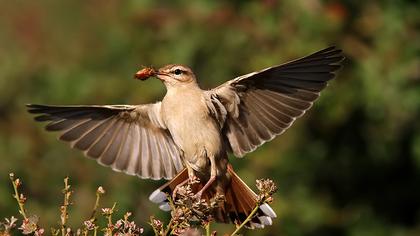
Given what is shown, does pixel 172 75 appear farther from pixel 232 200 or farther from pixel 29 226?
pixel 29 226

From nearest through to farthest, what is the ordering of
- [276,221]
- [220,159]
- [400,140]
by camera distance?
[220,159] < [276,221] < [400,140]

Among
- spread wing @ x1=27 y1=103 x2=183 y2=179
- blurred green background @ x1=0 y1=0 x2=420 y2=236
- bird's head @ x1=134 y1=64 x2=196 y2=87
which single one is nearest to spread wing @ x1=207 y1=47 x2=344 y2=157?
bird's head @ x1=134 y1=64 x2=196 y2=87

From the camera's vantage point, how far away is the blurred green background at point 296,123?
26.9 feet

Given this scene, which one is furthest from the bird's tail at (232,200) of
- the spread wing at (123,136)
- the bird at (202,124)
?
the spread wing at (123,136)

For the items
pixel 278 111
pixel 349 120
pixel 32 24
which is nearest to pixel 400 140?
pixel 349 120

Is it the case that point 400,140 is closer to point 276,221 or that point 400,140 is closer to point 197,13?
point 276,221

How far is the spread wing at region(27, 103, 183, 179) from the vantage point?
6137 mm

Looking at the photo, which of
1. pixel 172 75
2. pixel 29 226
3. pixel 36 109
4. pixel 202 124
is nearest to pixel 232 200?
pixel 202 124

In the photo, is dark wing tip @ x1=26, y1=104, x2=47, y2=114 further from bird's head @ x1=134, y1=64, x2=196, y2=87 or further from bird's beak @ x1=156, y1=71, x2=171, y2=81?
bird's beak @ x1=156, y1=71, x2=171, y2=81

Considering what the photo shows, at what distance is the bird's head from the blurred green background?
237 cm

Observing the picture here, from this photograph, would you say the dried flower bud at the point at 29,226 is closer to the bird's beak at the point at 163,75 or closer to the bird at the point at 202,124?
the bird at the point at 202,124

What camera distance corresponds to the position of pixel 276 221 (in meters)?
8.28

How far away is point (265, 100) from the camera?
593cm

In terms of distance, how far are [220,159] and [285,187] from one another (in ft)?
10.5
